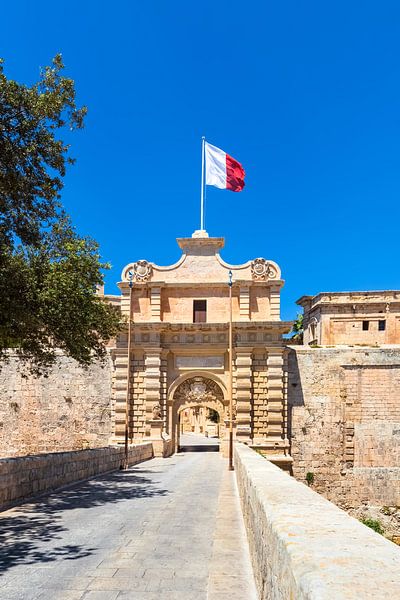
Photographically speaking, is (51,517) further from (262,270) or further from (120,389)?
(262,270)

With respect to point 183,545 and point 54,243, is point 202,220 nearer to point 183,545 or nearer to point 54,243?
point 54,243

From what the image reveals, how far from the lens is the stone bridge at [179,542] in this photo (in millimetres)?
2436

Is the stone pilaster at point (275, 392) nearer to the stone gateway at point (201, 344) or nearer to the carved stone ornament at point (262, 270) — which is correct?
the stone gateway at point (201, 344)

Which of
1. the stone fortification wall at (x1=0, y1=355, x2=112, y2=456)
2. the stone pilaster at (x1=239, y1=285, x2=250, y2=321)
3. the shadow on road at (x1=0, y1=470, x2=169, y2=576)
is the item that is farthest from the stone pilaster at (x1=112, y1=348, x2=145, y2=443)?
the shadow on road at (x1=0, y1=470, x2=169, y2=576)

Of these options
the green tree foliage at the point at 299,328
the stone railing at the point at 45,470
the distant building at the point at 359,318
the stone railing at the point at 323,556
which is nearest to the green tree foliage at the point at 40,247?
the stone railing at the point at 45,470

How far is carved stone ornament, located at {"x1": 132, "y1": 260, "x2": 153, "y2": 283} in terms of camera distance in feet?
96.5

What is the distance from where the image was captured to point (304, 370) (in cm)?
2906

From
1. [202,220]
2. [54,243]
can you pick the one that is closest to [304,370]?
[202,220]

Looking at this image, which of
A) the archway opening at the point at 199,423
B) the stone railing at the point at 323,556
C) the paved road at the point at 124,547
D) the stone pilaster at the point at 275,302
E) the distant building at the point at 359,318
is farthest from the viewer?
the archway opening at the point at 199,423

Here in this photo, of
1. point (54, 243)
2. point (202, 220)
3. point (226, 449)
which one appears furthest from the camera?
point (202, 220)

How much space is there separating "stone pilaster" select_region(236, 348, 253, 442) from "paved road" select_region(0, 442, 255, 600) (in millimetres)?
14203

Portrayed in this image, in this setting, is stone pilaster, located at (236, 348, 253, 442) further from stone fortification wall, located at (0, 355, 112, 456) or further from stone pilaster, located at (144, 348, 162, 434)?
stone fortification wall, located at (0, 355, 112, 456)

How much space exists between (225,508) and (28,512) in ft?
12.7

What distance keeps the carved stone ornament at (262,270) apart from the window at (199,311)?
3.10 metres
